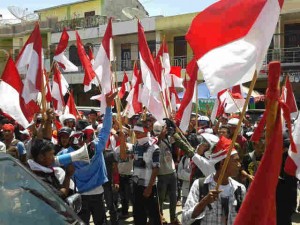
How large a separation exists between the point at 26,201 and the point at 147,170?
9.96 feet

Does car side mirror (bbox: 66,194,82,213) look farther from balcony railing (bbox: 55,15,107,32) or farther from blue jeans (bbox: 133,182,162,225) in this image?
balcony railing (bbox: 55,15,107,32)

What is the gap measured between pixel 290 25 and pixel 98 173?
65.8 ft

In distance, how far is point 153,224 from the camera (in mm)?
6270

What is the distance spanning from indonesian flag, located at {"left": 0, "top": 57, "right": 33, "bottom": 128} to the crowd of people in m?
0.23

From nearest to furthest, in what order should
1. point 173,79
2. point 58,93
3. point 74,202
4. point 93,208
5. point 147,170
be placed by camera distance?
point 74,202 → point 93,208 → point 147,170 → point 58,93 → point 173,79

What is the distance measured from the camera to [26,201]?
3.25 meters

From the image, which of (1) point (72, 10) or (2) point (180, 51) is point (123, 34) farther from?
(1) point (72, 10)

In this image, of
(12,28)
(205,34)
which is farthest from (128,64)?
(205,34)

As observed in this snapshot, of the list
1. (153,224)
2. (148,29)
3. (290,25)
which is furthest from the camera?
(148,29)

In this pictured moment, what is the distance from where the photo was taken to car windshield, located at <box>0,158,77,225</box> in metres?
3.07

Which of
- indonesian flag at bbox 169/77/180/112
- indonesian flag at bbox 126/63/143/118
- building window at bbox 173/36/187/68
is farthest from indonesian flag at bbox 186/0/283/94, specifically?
building window at bbox 173/36/187/68

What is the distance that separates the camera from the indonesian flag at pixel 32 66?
6691mm

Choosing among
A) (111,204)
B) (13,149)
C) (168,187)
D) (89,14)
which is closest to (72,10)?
(89,14)

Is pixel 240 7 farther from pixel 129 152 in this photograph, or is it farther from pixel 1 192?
pixel 129 152
